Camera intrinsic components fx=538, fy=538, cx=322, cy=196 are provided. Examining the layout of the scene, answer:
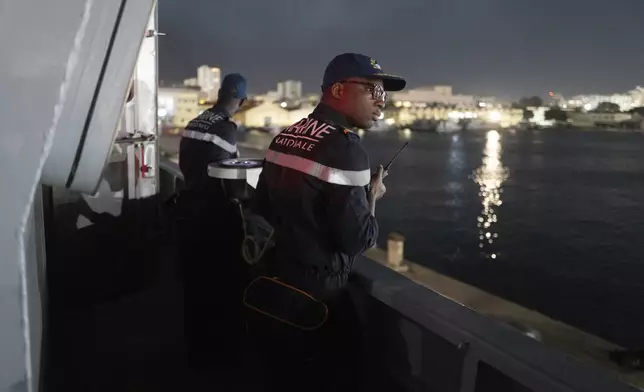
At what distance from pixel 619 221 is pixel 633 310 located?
18.2 m

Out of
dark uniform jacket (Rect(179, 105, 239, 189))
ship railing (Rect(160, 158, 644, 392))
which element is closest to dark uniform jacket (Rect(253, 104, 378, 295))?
ship railing (Rect(160, 158, 644, 392))

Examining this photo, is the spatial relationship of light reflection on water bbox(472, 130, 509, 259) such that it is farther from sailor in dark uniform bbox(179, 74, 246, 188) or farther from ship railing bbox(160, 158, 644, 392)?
ship railing bbox(160, 158, 644, 392)

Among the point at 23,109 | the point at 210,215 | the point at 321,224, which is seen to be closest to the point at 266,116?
the point at 210,215

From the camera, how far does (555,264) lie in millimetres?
30781

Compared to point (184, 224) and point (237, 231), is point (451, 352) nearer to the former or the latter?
point (237, 231)

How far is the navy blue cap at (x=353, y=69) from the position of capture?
95.7 inches

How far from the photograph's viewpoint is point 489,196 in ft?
161

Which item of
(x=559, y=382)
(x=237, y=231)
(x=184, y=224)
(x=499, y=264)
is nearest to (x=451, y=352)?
(x=559, y=382)

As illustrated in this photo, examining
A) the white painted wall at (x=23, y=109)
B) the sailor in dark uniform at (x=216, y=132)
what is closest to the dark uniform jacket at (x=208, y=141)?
the sailor in dark uniform at (x=216, y=132)

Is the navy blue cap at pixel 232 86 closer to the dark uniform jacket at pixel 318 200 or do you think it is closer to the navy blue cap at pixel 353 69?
the dark uniform jacket at pixel 318 200

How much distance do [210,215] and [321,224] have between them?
2.73m

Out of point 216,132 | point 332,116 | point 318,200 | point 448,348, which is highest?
point 332,116

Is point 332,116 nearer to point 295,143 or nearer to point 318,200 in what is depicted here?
point 295,143

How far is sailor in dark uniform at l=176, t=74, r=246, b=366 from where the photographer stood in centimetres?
438
